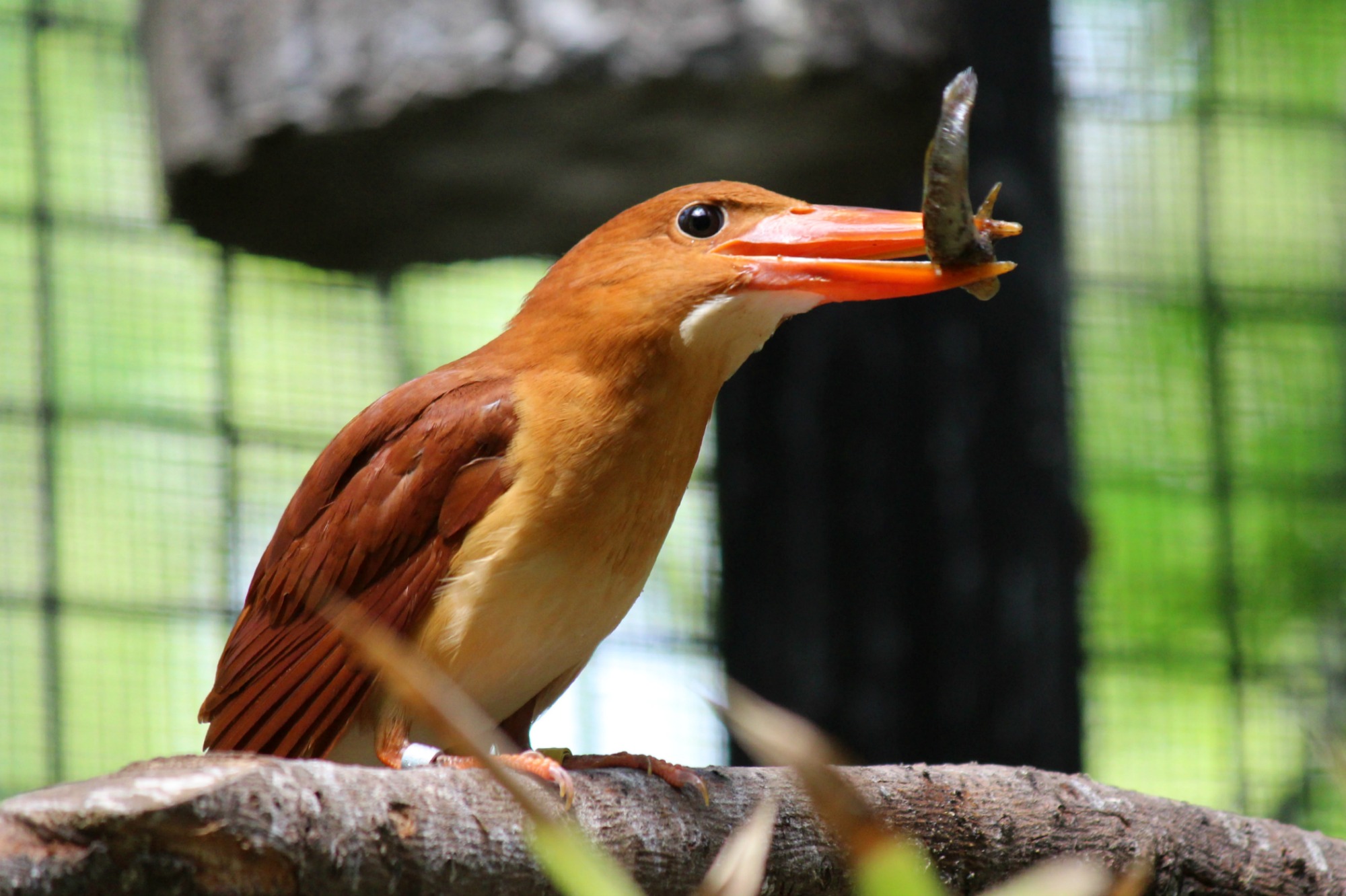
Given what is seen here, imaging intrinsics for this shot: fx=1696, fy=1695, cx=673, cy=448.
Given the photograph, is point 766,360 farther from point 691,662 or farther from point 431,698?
point 431,698

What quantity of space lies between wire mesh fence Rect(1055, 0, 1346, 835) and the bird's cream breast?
3516 millimetres

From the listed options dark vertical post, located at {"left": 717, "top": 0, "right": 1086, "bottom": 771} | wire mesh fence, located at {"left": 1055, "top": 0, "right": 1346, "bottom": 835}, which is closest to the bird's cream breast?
dark vertical post, located at {"left": 717, "top": 0, "right": 1086, "bottom": 771}

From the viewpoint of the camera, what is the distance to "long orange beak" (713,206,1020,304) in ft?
8.59

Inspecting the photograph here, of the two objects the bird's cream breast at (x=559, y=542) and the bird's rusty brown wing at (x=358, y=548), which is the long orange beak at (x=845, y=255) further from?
the bird's rusty brown wing at (x=358, y=548)

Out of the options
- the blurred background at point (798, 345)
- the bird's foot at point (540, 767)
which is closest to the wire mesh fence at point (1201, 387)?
the blurred background at point (798, 345)

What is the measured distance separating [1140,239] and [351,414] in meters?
2.90

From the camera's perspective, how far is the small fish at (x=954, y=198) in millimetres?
2410

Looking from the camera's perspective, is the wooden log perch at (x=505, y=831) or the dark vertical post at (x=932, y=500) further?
the dark vertical post at (x=932, y=500)

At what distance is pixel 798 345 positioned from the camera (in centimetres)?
432

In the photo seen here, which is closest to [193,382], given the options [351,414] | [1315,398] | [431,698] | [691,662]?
[351,414]

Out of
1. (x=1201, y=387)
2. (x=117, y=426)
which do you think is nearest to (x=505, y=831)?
(x=117, y=426)

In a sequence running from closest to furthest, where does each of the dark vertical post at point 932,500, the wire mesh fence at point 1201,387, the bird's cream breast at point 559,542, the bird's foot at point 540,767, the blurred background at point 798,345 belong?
1. the bird's foot at point 540,767
2. the bird's cream breast at point 559,542
3. the blurred background at point 798,345
4. the dark vertical post at point 932,500
5. the wire mesh fence at point 1201,387

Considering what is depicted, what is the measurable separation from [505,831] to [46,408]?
3826 mm

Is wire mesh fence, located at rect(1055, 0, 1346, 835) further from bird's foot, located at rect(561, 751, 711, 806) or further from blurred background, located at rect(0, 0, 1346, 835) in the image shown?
bird's foot, located at rect(561, 751, 711, 806)
